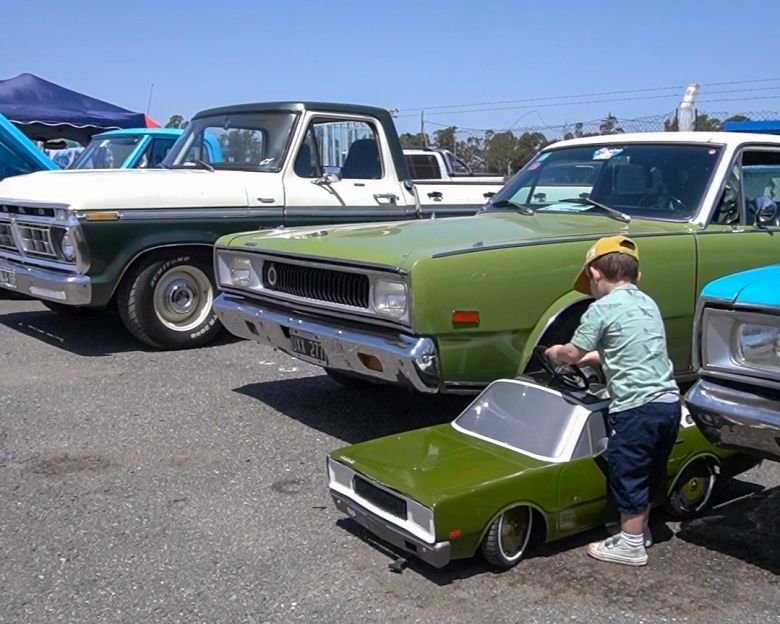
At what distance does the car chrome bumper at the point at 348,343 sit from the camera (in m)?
4.34

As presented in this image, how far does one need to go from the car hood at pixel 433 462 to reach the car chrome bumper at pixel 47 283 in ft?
11.7

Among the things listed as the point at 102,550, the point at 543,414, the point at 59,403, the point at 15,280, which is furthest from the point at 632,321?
the point at 15,280

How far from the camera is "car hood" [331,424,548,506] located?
358cm

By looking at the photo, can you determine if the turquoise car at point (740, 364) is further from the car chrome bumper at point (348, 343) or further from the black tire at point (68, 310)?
the black tire at point (68, 310)

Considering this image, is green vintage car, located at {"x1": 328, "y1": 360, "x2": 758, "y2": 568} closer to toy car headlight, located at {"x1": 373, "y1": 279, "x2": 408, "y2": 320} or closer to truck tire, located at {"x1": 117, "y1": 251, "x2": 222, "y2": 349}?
toy car headlight, located at {"x1": 373, "y1": 279, "x2": 408, "y2": 320}

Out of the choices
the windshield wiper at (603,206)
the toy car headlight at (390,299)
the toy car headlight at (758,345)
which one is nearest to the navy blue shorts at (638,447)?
the toy car headlight at (758,345)

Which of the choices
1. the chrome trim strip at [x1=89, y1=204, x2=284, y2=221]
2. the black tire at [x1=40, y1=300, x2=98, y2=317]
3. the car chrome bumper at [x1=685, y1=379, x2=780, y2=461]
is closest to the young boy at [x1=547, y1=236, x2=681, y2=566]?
the car chrome bumper at [x1=685, y1=379, x2=780, y2=461]

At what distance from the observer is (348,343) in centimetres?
471

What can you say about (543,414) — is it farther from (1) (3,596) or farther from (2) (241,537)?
(1) (3,596)

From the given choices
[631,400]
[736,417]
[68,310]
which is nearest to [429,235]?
[631,400]

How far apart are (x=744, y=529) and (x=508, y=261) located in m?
1.57

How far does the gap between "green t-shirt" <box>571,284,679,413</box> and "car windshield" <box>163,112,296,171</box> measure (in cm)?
440

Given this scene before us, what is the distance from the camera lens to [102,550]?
3.77 metres

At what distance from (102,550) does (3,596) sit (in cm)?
45
